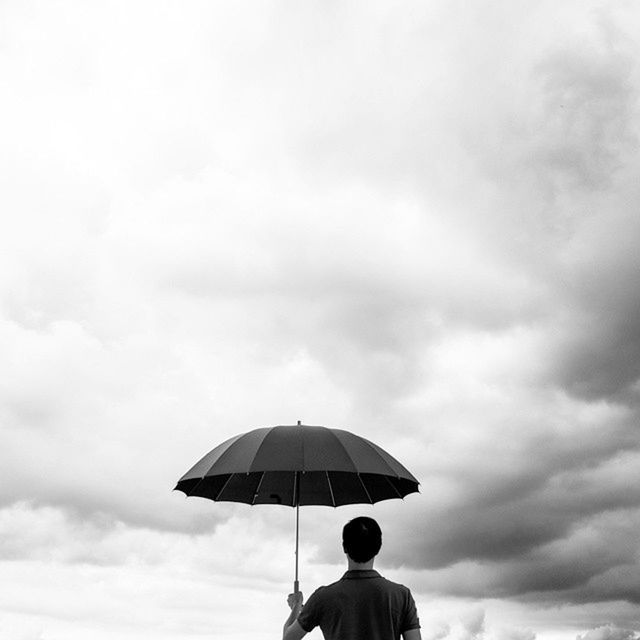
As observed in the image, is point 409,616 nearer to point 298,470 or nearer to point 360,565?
point 360,565

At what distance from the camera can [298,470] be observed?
Answer: 9125mm

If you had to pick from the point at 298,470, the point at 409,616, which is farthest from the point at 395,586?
the point at 298,470

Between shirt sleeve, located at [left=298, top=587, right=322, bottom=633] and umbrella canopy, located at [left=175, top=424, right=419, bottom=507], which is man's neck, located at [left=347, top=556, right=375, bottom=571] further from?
umbrella canopy, located at [left=175, top=424, right=419, bottom=507]

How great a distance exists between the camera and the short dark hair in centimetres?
621

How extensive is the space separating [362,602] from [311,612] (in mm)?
379

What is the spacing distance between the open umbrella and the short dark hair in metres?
2.31

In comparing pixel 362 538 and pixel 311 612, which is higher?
pixel 362 538

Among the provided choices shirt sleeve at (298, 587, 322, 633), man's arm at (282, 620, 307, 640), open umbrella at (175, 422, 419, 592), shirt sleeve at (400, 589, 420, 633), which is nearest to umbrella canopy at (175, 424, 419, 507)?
open umbrella at (175, 422, 419, 592)

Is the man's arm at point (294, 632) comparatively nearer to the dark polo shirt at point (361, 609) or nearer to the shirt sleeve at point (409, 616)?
the dark polo shirt at point (361, 609)

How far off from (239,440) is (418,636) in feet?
12.4

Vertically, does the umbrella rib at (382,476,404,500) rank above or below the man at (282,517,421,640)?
above

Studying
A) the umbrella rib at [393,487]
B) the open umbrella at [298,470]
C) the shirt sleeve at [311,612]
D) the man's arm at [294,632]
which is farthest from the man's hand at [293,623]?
the umbrella rib at [393,487]

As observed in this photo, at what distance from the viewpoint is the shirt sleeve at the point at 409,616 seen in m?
6.34

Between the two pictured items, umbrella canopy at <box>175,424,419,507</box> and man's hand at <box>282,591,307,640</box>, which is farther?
umbrella canopy at <box>175,424,419,507</box>
